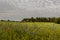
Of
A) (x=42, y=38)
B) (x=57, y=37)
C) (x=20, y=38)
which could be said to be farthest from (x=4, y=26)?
(x=57, y=37)

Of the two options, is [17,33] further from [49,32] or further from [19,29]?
[49,32]

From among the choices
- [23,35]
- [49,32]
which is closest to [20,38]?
[23,35]

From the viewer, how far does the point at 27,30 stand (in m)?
9.34

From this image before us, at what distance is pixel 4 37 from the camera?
851cm

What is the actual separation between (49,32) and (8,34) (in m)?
2.62

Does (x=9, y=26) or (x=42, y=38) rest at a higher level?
(x=9, y=26)

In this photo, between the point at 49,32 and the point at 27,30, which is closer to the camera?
the point at 27,30

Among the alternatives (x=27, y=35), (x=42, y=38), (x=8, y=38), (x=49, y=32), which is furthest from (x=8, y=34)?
(x=49, y=32)

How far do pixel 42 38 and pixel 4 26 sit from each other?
6.64 feet

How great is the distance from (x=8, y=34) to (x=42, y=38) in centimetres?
185

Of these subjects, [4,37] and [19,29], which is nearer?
[4,37]

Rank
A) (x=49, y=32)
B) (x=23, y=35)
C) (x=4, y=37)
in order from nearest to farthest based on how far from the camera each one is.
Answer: (x=4, y=37) < (x=23, y=35) < (x=49, y=32)

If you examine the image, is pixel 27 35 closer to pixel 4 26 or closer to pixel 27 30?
pixel 27 30

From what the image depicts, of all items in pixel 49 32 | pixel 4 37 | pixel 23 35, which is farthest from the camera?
pixel 49 32
